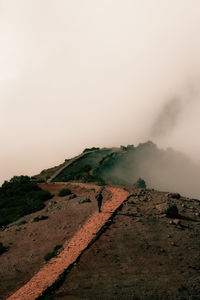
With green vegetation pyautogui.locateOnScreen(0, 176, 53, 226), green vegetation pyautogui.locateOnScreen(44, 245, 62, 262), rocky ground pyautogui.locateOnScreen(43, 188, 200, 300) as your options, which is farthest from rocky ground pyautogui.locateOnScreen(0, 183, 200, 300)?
green vegetation pyautogui.locateOnScreen(0, 176, 53, 226)

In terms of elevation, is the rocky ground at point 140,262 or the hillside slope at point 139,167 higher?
the hillside slope at point 139,167

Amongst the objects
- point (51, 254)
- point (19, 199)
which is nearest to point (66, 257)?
point (51, 254)

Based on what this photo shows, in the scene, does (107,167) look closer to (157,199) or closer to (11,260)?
(157,199)

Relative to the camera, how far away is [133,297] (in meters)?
14.7

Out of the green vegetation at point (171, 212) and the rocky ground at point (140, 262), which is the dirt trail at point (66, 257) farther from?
the green vegetation at point (171, 212)

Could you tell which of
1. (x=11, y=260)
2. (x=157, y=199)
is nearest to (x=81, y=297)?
(x=11, y=260)

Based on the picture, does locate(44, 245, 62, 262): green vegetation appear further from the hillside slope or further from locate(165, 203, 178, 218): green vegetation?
the hillside slope

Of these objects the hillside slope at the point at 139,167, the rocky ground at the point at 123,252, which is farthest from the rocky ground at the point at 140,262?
the hillside slope at the point at 139,167

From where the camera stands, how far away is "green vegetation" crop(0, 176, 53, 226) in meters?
36.7

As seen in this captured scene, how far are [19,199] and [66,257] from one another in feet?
91.3

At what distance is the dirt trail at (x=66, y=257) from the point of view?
1574 cm

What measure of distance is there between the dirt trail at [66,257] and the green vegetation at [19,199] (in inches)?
510

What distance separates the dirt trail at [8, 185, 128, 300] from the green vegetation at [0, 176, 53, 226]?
13.0 m

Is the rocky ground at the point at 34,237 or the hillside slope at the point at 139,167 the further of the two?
the hillside slope at the point at 139,167
